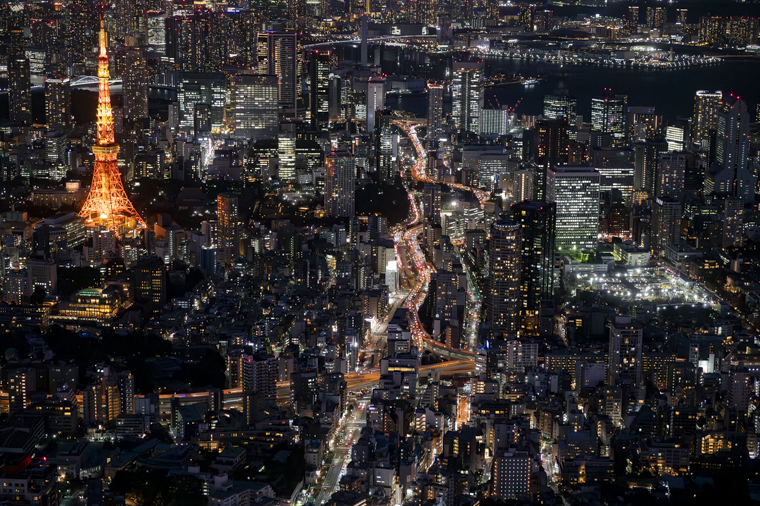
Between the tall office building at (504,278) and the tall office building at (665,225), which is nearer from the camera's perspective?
the tall office building at (504,278)

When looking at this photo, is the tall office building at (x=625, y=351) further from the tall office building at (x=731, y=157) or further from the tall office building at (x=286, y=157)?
the tall office building at (x=286, y=157)

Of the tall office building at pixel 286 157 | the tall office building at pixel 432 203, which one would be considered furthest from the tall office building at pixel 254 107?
the tall office building at pixel 432 203

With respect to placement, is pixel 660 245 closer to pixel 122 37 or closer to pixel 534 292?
pixel 534 292

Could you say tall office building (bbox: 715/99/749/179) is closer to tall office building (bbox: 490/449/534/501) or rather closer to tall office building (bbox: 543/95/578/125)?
tall office building (bbox: 543/95/578/125)

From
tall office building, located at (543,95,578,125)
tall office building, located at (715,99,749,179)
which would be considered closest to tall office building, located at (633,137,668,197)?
tall office building, located at (715,99,749,179)

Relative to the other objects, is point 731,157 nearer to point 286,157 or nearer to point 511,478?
point 286,157

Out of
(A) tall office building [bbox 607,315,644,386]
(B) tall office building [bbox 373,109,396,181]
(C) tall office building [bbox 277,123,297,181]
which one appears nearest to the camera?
(A) tall office building [bbox 607,315,644,386]
